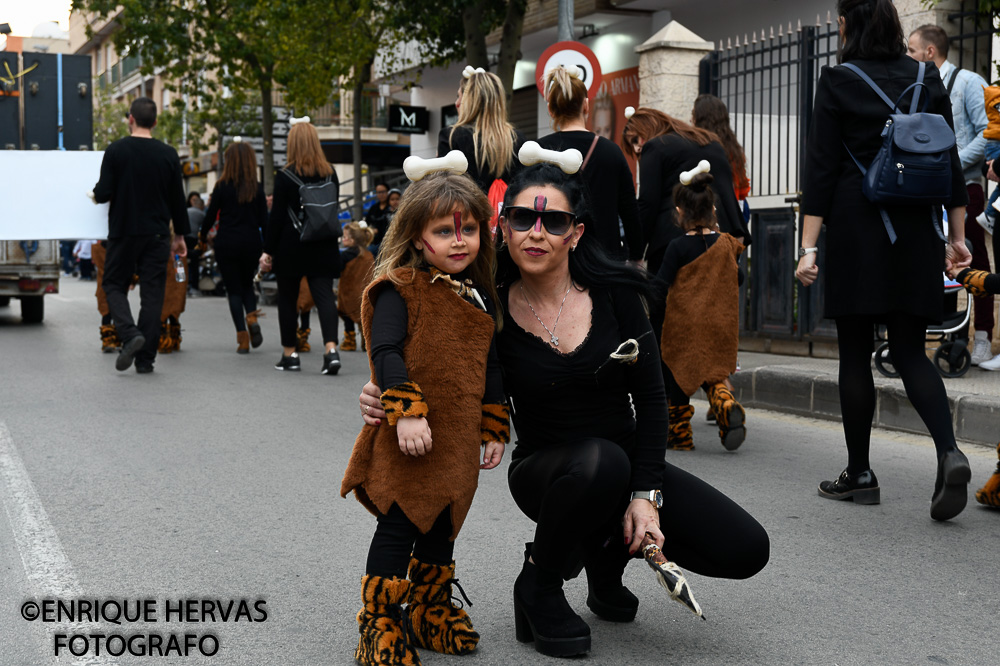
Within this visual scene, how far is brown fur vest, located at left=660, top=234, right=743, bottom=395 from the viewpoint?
6363mm

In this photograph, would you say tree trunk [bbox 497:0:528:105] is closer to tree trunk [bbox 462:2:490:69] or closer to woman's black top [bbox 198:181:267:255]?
tree trunk [bbox 462:2:490:69]


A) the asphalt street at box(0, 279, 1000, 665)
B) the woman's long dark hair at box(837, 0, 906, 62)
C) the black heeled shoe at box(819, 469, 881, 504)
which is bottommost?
Result: the asphalt street at box(0, 279, 1000, 665)

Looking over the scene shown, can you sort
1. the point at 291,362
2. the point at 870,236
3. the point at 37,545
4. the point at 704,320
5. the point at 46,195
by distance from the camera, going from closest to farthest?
the point at 37,545 < the point at 870,236 < the point at 704,320 < the point at 291,362 < the point at 46,195

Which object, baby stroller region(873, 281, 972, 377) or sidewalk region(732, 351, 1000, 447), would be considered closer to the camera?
sidewalk region(732, 351, 1000, 447)

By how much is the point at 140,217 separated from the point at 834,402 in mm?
5760

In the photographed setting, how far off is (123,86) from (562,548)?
64.4 meters

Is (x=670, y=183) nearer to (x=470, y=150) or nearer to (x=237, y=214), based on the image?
(x=470, y=150)

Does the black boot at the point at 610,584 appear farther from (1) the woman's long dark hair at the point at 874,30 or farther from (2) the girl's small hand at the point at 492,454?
(1) the woman's long dark hair at the point at 874,30

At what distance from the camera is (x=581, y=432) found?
3406mm

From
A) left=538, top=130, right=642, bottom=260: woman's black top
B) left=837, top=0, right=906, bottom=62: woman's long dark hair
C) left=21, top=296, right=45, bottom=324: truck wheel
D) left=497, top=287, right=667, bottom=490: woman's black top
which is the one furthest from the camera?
left=21, top=296, right=45, bottom=324: truck wheel

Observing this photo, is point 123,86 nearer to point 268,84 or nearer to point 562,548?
point 268,84

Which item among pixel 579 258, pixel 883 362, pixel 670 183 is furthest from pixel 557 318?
pixel 883 362

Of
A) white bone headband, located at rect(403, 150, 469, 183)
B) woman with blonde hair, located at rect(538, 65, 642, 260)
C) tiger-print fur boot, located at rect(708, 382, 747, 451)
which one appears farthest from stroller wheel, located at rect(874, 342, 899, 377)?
white bone headband, located at rect(403, 150, 469, 183)

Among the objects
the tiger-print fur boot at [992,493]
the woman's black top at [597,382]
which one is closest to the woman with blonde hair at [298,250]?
the tiger-print fur boot at [992,493]
